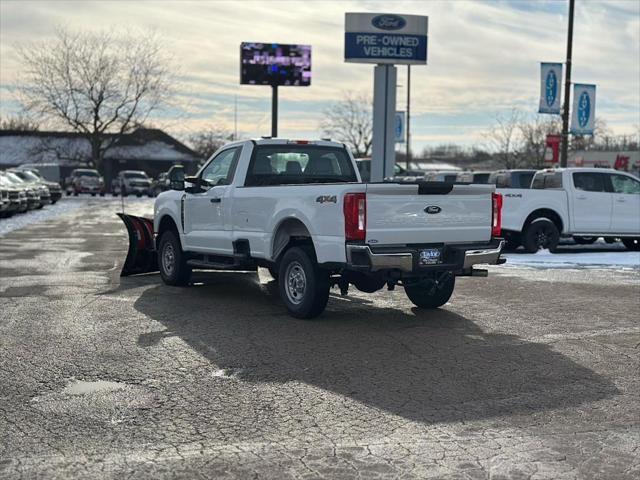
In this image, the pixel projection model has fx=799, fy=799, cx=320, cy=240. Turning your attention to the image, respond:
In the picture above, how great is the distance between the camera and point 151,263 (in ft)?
43.6

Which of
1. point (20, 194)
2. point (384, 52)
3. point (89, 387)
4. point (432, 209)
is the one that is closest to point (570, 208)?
point (432, 209)

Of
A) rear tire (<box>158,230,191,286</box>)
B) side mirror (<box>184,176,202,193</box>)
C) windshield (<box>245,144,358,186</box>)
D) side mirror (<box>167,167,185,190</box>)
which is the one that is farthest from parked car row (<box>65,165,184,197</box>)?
windshield (<box>245,144,358,186</box>)

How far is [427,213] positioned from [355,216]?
0.88m

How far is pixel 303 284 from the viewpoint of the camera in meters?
8.93

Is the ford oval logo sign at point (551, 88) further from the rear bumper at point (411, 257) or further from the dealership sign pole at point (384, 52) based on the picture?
the rear bumper at point (411, 257)

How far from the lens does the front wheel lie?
8.71m

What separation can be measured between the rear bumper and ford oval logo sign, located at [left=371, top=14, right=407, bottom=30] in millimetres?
19804

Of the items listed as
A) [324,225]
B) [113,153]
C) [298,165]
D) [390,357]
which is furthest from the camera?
[113,153]

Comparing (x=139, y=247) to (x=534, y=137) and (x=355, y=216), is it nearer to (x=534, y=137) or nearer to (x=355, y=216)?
(x=355, y=216)

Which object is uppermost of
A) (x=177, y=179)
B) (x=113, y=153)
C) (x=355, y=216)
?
(x=113, y=153)

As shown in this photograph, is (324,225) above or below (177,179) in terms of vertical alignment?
below

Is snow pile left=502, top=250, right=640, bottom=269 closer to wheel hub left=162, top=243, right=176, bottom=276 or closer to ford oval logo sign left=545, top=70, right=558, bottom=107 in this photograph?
wheel hub left=162, top=243, right=176, bottom=276

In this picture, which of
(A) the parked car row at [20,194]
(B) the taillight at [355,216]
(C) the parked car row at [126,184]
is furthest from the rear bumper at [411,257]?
(C) the parked car row at [126,184]

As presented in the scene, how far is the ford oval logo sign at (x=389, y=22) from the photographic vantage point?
27250 millimetres
